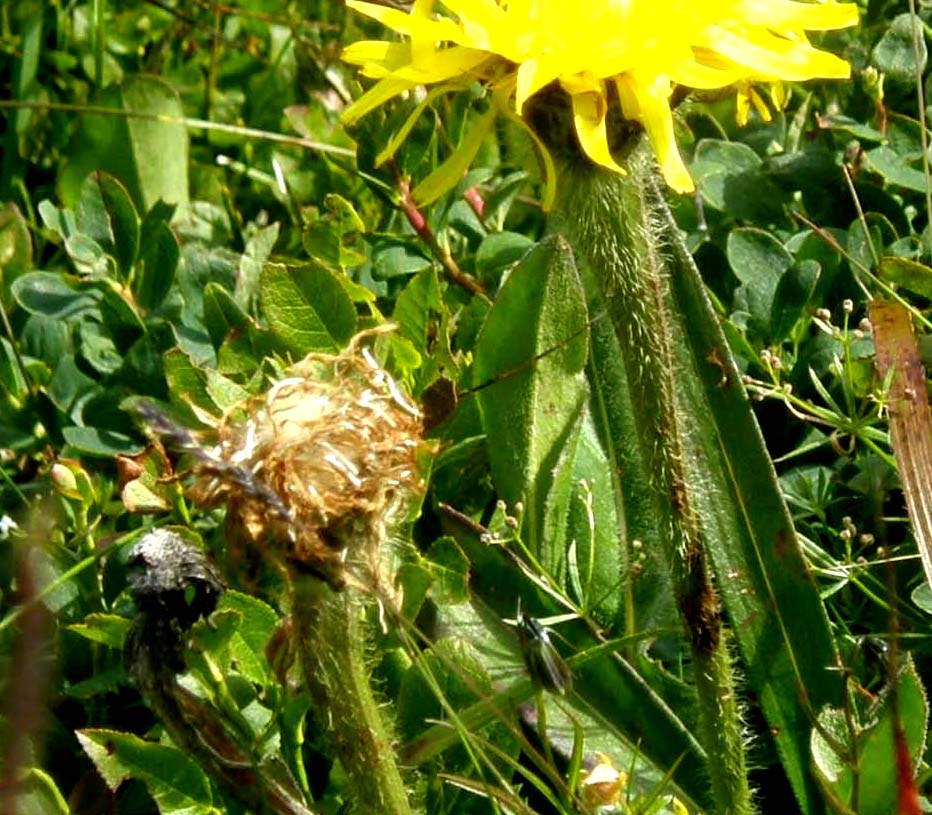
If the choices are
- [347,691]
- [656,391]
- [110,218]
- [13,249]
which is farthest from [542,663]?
[13,249]

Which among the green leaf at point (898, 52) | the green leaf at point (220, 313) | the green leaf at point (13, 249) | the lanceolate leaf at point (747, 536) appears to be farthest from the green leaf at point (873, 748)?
the green leaf at point (13, 249)

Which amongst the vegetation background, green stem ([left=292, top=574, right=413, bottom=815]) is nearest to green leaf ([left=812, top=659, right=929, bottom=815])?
the vegetation background

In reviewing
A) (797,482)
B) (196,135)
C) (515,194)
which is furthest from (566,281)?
(196,135)

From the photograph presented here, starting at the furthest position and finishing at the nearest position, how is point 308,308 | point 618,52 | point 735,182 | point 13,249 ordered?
point 13,249
point 735,182
point 308,308
point 618,52

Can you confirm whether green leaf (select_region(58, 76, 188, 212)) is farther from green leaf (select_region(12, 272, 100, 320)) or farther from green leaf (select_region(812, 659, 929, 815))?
green leaf (select_region(812, 659, 929, 815))

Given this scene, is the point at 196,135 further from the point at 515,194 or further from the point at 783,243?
the point at 783,243

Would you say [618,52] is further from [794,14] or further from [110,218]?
[110,218]
